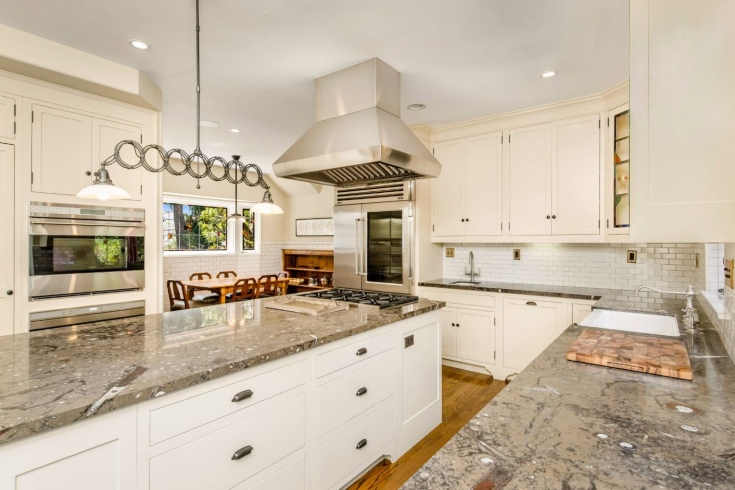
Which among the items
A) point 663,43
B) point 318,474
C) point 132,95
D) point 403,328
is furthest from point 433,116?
point 318,474

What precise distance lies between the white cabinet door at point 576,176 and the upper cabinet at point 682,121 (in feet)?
8.78

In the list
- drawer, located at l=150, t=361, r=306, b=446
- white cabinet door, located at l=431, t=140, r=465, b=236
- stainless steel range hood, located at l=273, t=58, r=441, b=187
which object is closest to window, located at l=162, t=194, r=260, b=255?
white cabinet door, located at l=431, t=140, r=465, b=236

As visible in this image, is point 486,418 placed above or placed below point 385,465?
above

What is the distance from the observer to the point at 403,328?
228cm

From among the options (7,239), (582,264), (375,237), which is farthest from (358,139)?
(582,264)

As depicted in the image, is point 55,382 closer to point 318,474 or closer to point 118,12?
point 318,474

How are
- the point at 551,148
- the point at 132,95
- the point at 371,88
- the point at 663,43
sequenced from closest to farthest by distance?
the point at 663,43, the point at 371,88, the point at 132,95, the point at 551,148

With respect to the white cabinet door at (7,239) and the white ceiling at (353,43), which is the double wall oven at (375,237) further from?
the white cabinet door at (7,239)

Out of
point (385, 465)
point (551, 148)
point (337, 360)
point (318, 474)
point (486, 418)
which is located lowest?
point (385, 465)

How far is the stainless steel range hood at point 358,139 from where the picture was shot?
2.18 meters

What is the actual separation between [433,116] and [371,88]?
1.34 m

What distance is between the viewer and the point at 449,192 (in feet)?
13.3

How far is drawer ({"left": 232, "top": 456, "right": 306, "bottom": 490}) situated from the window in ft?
17.1

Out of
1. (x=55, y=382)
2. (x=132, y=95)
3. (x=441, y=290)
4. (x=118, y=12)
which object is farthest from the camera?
(x=441, y=290)
